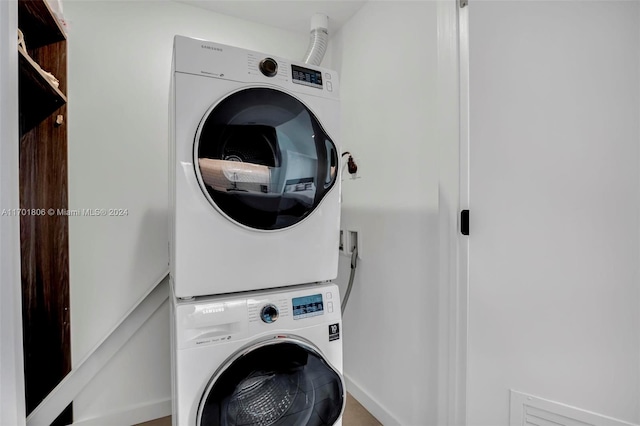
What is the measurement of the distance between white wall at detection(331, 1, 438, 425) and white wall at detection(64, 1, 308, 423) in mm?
1072

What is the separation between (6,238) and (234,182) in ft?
2.15

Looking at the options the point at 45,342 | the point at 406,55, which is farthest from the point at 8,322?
the point at 406,55

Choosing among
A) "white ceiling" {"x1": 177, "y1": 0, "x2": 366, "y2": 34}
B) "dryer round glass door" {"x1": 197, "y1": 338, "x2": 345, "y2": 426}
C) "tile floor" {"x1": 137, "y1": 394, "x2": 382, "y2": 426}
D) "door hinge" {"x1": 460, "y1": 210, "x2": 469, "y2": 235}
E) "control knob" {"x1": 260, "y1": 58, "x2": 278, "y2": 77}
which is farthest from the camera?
"white ceiling" {"x1": 177, "y1": 0, "x2": 366, "y2": 34}

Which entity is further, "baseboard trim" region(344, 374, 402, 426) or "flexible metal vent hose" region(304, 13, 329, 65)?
"flexible metal vent hose" region(304, 13, 329, 65)

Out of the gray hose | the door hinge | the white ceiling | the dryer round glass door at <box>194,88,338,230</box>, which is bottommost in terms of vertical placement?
the door hinge

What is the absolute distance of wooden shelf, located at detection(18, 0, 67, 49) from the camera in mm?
1182

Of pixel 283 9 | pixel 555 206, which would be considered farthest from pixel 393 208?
pixel 283 9

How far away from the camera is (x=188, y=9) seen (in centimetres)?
184

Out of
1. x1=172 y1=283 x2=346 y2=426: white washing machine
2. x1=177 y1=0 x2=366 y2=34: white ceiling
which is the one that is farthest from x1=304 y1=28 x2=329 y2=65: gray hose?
x1=172 y1=283 x2=346 y2=426: white washing machine

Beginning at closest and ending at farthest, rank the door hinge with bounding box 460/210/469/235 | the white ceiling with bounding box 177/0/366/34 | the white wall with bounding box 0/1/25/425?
the white wall with bounding box 0/1/25/425 → the door hinge with bounding box 460/210/469/235 → the white ceiling with bounding box 177/0/366/34

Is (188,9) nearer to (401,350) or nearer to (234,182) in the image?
(234,182)

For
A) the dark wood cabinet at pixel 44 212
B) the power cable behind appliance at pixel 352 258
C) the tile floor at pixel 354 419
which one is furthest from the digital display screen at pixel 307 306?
the dark wood cabinet at pixel 44 212

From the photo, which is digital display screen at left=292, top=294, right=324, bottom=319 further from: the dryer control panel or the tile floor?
the tile floor

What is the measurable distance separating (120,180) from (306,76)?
1.17 meters
